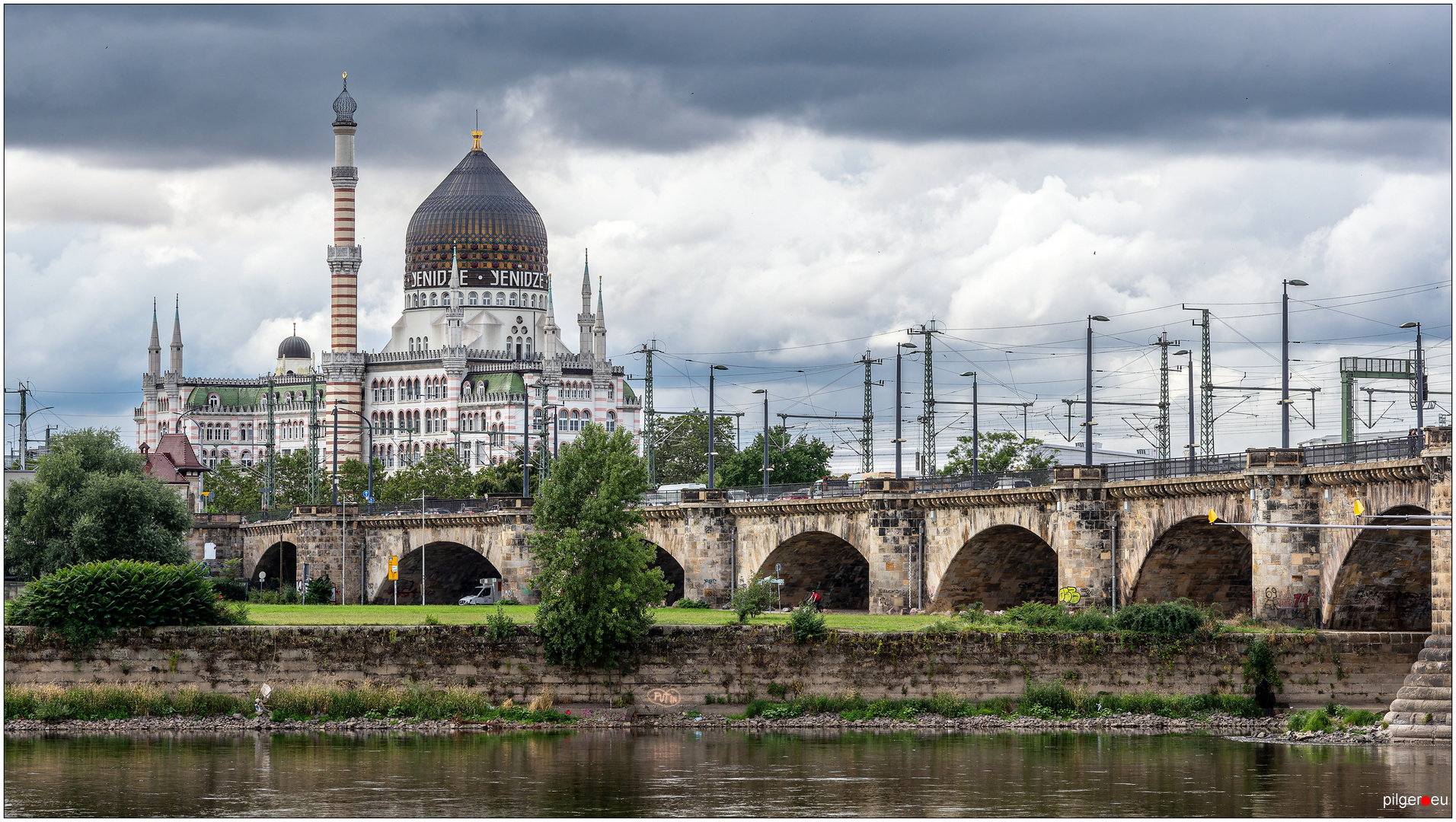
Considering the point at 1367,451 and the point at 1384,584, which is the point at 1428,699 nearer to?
the point at 1384,584

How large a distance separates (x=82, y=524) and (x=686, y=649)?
124ft

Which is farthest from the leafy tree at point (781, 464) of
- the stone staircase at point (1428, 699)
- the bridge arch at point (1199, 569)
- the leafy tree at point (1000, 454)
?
the stone staircase at point (1428, 699)

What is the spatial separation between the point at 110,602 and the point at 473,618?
13843 mm

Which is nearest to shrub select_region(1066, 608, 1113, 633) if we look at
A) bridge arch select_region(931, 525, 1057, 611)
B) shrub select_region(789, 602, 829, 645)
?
shrub select_region(789, 602, 829, 645)

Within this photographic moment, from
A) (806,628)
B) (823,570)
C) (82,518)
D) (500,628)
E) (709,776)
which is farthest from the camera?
(823,570)

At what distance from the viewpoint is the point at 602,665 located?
63562 millimetres

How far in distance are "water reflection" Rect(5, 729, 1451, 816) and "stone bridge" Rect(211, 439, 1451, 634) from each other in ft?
23.6

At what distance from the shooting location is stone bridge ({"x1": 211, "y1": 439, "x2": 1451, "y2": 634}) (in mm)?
59969

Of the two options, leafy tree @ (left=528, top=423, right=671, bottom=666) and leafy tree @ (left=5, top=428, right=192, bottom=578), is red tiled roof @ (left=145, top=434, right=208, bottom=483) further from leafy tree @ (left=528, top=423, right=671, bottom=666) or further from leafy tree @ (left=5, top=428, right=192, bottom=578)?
leafy tree @ (left=528, top=423, right=671, bottom=666)

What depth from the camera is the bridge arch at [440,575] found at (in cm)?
11275

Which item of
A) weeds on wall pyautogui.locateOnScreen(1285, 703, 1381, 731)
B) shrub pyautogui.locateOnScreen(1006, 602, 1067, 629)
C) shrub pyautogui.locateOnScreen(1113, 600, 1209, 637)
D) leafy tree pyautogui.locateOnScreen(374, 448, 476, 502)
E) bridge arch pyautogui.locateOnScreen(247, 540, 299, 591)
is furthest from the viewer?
leafy tree pyautogui.locateOnScreen(374, 448, 476, 502)

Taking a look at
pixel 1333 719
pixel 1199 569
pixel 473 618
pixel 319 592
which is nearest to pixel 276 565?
pixel 319 592

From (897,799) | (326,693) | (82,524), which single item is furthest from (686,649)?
(82,524)

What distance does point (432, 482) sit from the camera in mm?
169250
